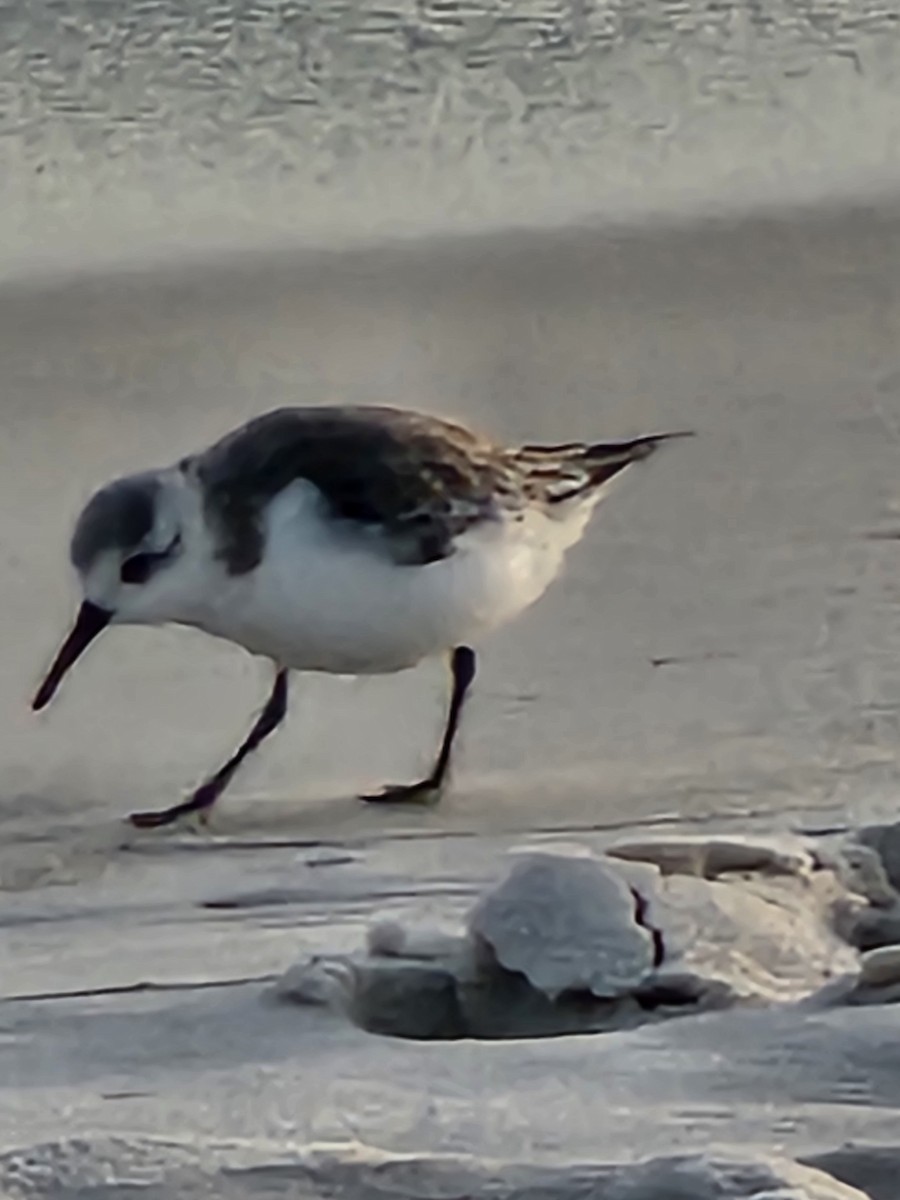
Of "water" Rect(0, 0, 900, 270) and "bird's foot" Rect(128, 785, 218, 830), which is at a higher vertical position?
"bird's foot" Rect(128, 785, 218, 830)

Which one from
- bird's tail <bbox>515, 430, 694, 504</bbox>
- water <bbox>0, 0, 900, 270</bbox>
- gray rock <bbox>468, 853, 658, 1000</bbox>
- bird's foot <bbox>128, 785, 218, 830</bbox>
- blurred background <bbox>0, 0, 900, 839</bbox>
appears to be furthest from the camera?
water <bbox>0, 0, 900, 270</bbox>

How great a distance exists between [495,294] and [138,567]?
5.49ft

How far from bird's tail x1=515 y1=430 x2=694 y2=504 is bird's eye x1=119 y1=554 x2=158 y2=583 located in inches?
16.7

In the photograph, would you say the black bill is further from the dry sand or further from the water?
the water

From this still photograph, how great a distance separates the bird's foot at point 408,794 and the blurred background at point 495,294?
1.35 feet

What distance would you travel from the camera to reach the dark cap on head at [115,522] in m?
2.70

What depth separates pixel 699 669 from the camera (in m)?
2.91

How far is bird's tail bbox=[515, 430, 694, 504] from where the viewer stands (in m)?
2.86

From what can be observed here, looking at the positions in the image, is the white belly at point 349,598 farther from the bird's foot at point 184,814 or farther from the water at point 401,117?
the water at point 401,117

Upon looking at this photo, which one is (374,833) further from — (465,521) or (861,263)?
(861,263)

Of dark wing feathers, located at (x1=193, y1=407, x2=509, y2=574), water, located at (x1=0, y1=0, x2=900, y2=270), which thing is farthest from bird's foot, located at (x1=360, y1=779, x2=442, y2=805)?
water, located at (x1=0, y1=0, x2=900, y2=270)

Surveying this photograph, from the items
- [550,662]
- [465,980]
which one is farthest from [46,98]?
[465,980]

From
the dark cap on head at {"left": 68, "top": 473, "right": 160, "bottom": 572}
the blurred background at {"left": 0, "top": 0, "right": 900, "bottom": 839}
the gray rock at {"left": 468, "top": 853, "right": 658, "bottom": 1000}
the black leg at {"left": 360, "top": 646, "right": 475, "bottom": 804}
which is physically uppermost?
the gray rock at {"left": 468, "top": 853, "right": 658, "bottom": 1000}

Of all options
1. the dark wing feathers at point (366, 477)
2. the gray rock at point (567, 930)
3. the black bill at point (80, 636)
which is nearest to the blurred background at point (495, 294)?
the black bill at point (80, 636)
